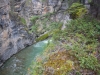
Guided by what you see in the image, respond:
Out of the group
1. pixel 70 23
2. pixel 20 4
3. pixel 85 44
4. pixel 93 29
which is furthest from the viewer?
pixel 20 4

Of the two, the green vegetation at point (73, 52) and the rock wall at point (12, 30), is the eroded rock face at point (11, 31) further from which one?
the green vegetation at point (73, 52)

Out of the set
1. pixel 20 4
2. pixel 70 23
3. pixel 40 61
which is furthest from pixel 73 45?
pixel 20 4

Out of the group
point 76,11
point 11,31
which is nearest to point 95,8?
point 76,11

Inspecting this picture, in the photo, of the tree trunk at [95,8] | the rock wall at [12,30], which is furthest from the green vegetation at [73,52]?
the rock wall at [12,30]

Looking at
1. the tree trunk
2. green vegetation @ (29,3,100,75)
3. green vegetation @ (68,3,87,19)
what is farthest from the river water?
green vegetation @ (29,3,100,75)

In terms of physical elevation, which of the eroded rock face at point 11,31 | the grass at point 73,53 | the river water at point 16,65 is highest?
the grass at point 73,53

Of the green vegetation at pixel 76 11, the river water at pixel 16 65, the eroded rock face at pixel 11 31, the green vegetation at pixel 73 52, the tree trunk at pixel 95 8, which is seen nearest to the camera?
the green vegetation at pixel 73 52

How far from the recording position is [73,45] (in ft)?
18.1

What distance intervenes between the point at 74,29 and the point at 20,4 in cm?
2524

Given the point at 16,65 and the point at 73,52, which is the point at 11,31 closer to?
the point at 16,65

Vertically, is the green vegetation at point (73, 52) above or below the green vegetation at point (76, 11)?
below

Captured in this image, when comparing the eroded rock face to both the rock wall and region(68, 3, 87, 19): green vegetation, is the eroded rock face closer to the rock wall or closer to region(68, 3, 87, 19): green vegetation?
the rock wall

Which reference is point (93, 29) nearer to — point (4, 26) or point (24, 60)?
point (24, 60)

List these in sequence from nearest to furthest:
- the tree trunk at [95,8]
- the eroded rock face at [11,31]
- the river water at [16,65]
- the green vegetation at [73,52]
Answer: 1. the green vegetation at [73,52]
2. the tree trunk at [95,8]
3. the river water at [16,65]
4. the eroded rock face at [11,31]
